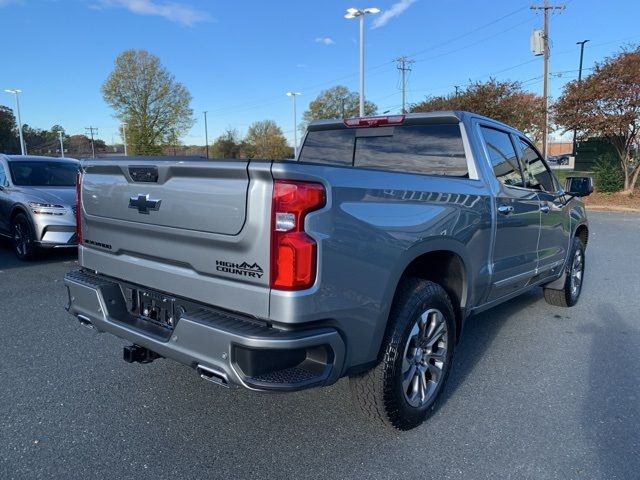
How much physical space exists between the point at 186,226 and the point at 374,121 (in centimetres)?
196

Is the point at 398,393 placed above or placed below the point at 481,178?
below

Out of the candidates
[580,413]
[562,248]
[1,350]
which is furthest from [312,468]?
[562,248]

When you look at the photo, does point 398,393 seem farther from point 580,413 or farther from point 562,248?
point 562,248

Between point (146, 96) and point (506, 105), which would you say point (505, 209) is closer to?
point (506, 105)

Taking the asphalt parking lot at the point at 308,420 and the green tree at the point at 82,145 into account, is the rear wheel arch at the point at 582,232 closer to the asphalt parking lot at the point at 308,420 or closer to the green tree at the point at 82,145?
the asphalt parking lot at the point at 308,420

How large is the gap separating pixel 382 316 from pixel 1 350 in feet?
10.8

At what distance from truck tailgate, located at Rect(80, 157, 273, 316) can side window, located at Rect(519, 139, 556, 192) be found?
2915 millimetres

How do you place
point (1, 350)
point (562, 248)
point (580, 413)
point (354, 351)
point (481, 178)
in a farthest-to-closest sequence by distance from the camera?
point (562, 248)
point (1, 350)
point (481, 178)
point (580, 413)
point (354, 351)

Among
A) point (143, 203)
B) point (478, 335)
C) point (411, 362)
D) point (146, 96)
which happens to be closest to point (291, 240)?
point (143, 203)

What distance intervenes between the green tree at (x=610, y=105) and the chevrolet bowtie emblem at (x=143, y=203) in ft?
59.8

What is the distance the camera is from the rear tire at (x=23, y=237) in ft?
24.1

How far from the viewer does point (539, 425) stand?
3.00m

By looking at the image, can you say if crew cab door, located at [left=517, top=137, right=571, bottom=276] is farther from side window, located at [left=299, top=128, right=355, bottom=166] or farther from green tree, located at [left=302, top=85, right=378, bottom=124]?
green tree, located at [left=302, top=85, right=378, bottom=124]

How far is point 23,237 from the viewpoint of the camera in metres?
7.57
